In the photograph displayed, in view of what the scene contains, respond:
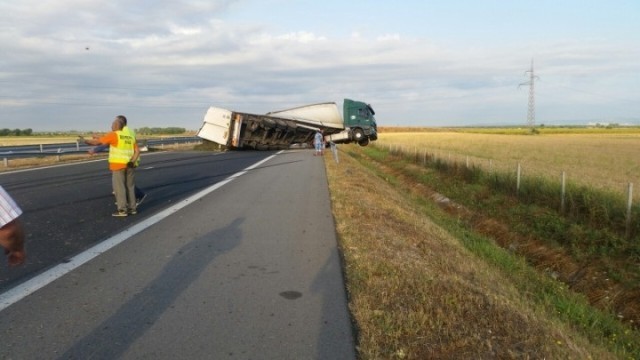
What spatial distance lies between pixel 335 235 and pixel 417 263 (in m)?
1.72

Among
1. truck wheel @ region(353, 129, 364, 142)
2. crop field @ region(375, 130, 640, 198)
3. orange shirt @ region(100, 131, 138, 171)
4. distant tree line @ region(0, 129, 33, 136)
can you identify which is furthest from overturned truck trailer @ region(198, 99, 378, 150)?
distant tree line @ region(0, 129, 33, 136)

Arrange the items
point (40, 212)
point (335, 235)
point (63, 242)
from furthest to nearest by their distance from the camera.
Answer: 1. point (40, 212)
2. point (335, 235)
3. point (63, 242)

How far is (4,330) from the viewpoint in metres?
4.19

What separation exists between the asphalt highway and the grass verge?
0.90 feet

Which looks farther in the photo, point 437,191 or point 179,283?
point 437,191

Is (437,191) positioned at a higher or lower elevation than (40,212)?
lower

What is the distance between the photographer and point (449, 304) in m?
4.98

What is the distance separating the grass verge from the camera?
13.7ft

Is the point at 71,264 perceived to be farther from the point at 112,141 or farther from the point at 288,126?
the point at 288,126

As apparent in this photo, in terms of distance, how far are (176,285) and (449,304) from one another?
257cm

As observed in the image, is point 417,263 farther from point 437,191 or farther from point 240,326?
point 437,191

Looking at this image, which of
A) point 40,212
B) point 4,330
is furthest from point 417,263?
point 40,212

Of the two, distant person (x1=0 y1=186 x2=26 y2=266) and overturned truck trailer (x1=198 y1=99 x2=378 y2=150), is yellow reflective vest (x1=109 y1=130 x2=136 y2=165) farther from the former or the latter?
overturned truck trailer (x1=198 y1=99 x2=378 y2=150)

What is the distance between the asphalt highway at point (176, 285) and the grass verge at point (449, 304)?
27 centimetres
